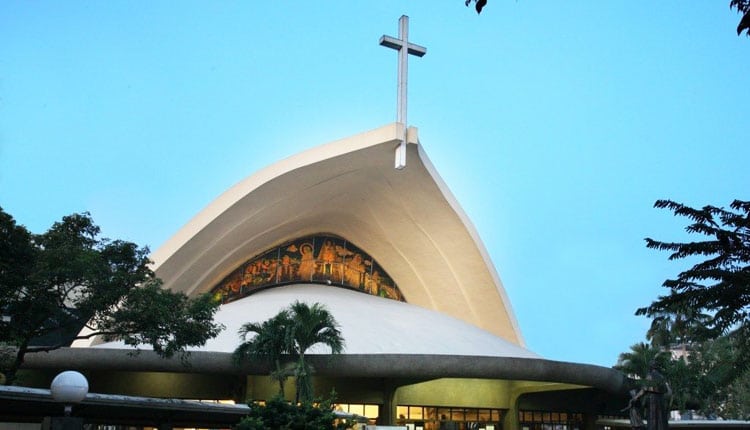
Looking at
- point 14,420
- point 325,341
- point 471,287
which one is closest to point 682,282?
point 14,420

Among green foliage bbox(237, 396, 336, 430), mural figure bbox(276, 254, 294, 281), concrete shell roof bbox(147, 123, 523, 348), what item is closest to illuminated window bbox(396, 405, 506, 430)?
concrete shell roof bbox(147, 123, 523, 348)

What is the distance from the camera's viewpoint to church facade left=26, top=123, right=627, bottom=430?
27.0 metres

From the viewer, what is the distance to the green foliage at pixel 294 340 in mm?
24703

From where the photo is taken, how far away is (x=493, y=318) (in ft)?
128

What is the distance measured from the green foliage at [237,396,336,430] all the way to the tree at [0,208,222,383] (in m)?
7.34

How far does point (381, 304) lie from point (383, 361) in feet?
31.1

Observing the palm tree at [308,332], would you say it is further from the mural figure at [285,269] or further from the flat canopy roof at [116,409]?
the mural figure at [285,269]

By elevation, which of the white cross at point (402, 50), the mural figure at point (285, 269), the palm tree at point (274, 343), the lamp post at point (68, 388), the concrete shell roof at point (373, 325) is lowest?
the lamp post at point (68, 388)

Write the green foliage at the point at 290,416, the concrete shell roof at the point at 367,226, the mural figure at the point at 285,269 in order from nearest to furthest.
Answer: the green foliage at the point at 290,416, the concrete shell roof at the point at 367,226, the mural figure at the point at 285,269

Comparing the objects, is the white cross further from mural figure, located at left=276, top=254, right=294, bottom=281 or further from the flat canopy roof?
the flat canopy roof

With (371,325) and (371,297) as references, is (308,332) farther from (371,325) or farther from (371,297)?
(371,297)

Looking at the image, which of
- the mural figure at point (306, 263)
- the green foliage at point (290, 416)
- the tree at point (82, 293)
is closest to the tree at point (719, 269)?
the green foliage at point (290, 416)

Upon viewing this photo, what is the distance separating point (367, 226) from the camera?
125ft

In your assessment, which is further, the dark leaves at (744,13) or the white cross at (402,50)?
the white cross at (402,50)
